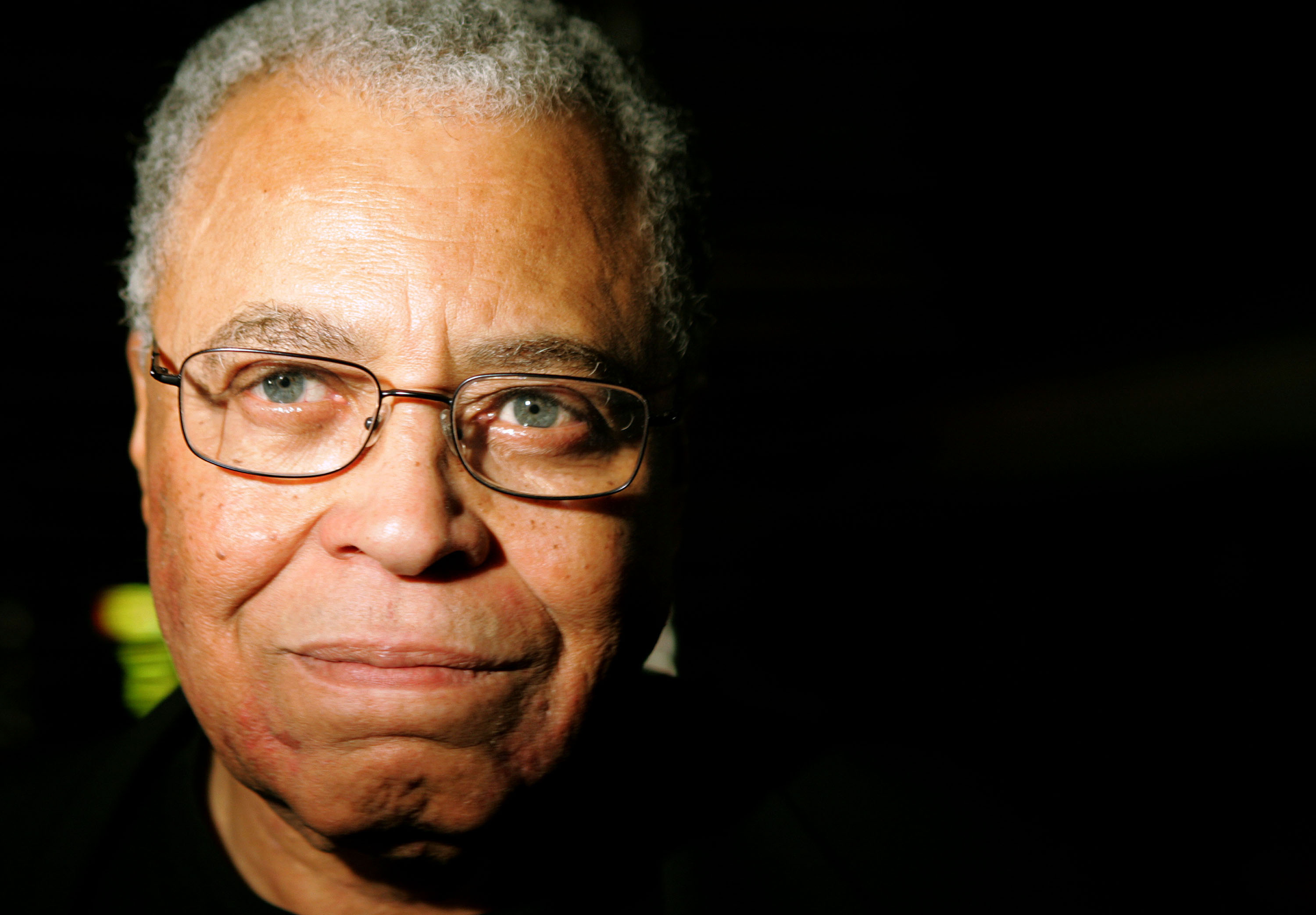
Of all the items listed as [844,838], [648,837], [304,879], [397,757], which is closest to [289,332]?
[397,757]

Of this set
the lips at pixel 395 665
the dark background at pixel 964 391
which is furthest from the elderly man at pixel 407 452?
the dark background at pixel 964 391

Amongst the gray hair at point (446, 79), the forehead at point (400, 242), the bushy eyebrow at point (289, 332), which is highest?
the gray hair at point (446, 79)

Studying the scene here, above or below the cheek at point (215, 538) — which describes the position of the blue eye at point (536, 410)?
above

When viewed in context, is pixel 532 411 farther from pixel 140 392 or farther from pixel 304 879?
pixel 304 879

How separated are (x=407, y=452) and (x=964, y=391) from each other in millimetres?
2603

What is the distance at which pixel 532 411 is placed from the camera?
3.93 ft

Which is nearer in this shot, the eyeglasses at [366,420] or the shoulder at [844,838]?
the eyeglasses at [366,420]

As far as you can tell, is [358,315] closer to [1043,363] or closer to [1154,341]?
[1043,363]

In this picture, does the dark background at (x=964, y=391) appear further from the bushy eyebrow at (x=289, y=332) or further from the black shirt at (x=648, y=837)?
the bushy eyebrow at (x=289, y=332)

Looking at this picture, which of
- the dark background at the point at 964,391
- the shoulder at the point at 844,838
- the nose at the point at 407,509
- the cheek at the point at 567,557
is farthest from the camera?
the dark background at the point at 964,391

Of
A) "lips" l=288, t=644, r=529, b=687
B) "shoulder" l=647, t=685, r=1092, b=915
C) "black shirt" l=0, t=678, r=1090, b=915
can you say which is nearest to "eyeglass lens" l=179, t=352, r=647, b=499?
"lips" l=288, t=644, r=529, b=687

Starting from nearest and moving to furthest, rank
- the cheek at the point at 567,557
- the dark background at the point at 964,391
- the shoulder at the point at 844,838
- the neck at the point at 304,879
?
the cheek at the point at 567,557 → the neck at the point at 304,879 → the shoulder at the point at 844,838 → the dark background at the point at 964,391

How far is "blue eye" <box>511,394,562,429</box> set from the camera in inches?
46.4

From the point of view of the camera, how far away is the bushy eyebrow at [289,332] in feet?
3.49
